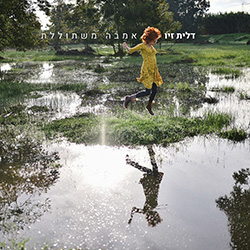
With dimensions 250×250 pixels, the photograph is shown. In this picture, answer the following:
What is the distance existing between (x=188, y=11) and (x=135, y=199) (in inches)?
2422

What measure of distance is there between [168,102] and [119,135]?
3.71 meters

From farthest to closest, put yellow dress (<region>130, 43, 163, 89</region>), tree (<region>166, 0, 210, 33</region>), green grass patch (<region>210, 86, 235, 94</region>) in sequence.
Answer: tree (<region>166, 0, 210, 33</region>), green grass patch (<region>210, 86, 235, 94</region>), yellow dress (<region>130, 43, 163, 89</region>)

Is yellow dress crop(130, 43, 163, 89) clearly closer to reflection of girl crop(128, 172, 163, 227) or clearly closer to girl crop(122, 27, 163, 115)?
girl crop(122, 27, 163, 115)

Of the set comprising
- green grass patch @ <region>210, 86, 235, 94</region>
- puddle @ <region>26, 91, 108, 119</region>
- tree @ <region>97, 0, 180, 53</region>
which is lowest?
puddle @ <region>26, 91, 108, 119</region>

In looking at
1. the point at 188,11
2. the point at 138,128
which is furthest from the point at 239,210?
the point at 188,11

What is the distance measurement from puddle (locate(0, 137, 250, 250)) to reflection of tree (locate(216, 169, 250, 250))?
0.09 meters

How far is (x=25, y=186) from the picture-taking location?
13.9ft

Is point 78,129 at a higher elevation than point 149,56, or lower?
lower

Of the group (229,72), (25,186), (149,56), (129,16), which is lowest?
(25,186)

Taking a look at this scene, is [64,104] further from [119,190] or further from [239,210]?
[239,210]

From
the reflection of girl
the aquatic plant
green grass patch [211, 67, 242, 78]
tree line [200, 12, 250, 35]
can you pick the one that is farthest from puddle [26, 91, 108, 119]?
tree line [200, 12, 250, 35]

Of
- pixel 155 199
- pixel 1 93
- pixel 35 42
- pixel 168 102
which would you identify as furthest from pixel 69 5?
pixel 155 199

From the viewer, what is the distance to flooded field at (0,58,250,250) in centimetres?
309

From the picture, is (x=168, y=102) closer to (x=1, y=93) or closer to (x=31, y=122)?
(x=31, y=122)
